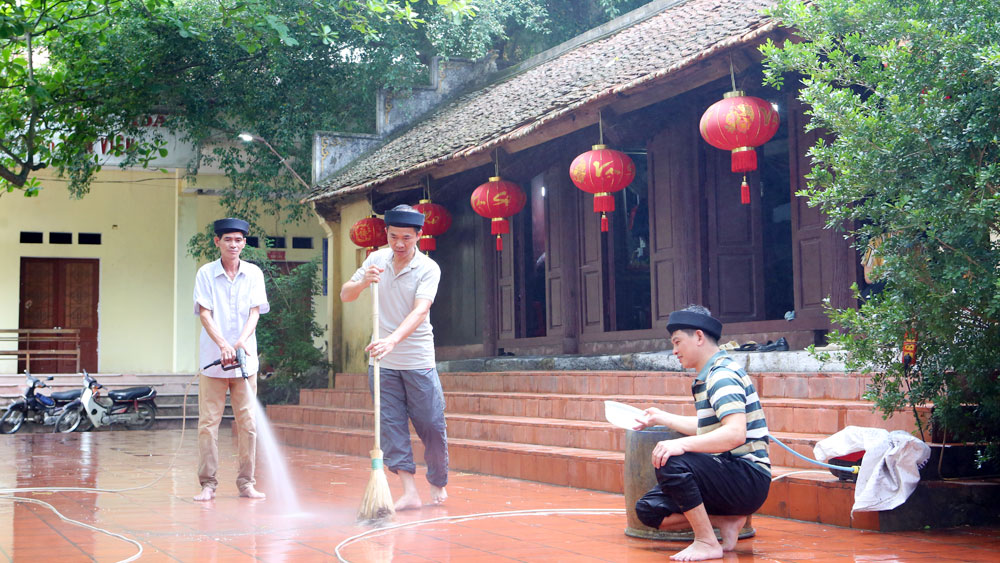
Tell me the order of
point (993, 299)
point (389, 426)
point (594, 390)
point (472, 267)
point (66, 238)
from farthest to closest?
1. point (66, 238)
2. point (472, 267)
3. point (594, 390)
4. point (389, 426)
5. point (993, 299)

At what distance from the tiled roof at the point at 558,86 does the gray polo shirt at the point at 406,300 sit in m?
3.33

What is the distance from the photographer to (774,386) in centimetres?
724

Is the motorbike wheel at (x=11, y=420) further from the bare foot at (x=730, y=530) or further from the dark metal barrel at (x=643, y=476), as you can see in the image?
the bare foot at (x=730, y=530)

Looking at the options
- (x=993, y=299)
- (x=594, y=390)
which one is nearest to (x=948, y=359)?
(x=993, y=299)

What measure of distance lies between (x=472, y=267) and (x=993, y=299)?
1050 cm

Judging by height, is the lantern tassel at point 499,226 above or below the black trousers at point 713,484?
above

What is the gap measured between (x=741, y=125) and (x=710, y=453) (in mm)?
4207

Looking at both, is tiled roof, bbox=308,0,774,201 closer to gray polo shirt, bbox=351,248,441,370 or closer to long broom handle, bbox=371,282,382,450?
gray polo shirt, bbox=351,248,441,370

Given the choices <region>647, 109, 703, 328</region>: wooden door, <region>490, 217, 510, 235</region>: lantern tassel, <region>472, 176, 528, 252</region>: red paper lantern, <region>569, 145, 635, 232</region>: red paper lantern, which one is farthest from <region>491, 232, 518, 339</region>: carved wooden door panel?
<region>569, 145, 635, 232</region>: red paper lantern

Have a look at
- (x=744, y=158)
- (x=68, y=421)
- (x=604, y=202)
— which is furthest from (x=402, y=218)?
(x=68, y=421)

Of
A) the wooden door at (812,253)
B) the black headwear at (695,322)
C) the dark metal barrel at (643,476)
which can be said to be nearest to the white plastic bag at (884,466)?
the dark metal barrel at (643,476)

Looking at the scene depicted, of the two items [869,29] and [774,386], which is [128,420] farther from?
[869,29]

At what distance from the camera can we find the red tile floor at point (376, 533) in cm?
421

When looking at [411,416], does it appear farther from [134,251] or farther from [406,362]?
[134,251]
